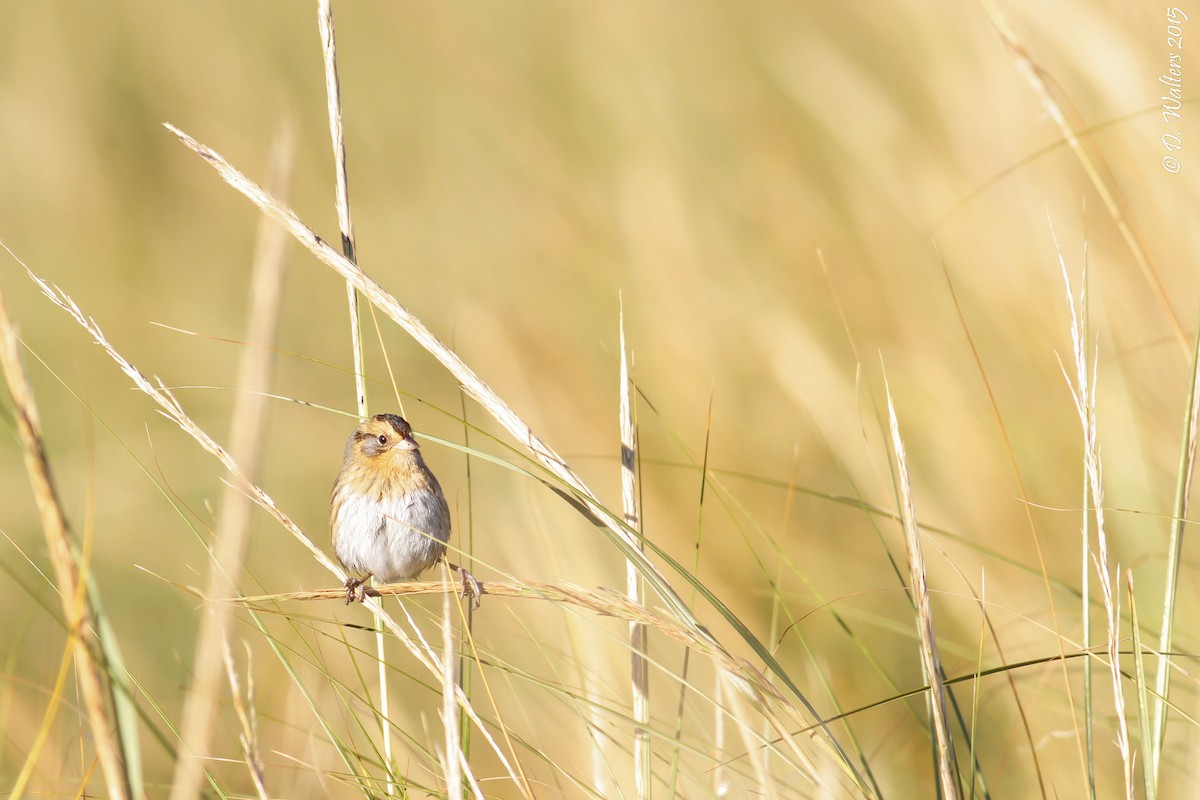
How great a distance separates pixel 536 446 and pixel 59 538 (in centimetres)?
65

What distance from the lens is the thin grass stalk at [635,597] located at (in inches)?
65.8

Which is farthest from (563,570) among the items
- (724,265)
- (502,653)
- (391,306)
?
(724,265)

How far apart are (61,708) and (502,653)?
109 cm

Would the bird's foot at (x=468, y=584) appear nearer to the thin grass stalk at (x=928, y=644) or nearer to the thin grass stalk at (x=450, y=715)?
the thin grass stalk at (x=450, y=715)

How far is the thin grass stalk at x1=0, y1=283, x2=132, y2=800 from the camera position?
42.6 inches

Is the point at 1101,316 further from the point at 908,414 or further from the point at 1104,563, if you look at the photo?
the point at 1104,563

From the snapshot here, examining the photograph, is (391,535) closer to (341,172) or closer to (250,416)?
(341,172)

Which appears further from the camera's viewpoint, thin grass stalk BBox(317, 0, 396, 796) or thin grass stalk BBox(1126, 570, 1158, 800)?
thin grass stalk BBox(317, 0, 396, 796)

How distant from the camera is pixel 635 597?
5.87 feet

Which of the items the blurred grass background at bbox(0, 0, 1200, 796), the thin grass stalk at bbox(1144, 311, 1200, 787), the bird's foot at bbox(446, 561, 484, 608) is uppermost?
the blurred grass background at bbox(0, 0, 1200, 796)

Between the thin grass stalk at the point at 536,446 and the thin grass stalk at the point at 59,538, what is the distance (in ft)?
1.38

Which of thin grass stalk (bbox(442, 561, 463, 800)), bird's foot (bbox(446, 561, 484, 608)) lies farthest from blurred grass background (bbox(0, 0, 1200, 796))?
thin grass stalk (bbox(442, 561, 463, 800))

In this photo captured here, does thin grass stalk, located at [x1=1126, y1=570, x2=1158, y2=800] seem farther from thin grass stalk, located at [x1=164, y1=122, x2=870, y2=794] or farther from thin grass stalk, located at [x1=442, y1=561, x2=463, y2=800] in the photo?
thin grass stalk, located at [x1=442, y1=561, x2=463, y2=800]

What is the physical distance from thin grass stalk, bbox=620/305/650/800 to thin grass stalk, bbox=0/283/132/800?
71cm
